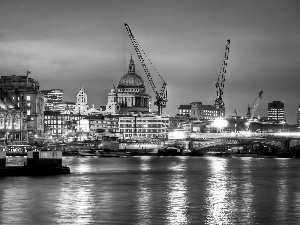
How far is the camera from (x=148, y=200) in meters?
54.7

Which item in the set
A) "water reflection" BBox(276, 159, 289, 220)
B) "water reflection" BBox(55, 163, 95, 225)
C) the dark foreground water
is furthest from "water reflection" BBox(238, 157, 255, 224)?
"water reflection" BBox(55, 163, 95, 225)

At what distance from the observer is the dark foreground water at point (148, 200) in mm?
44812

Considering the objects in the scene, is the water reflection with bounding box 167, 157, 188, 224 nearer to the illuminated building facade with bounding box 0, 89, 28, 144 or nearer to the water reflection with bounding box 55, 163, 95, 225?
the water reflection with bounding box 55, 163, 95, 225

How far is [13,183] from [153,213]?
22.3 meters

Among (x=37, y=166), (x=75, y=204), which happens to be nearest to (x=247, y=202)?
(x=75, y=204)

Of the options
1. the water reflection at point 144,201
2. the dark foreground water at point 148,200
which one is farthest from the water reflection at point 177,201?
the water reflection at point 144,201

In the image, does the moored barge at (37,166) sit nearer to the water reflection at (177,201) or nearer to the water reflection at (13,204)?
the water reflection at (13,204)

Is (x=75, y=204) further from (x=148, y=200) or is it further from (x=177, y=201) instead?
(x=177, y=201)

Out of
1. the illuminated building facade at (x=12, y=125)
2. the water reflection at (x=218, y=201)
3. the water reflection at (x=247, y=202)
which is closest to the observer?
the water reflection at (x=218, y=201)

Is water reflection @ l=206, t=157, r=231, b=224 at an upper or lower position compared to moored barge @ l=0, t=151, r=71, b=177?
lower

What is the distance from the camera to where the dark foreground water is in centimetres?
4481

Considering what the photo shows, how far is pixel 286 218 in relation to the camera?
45.4 meters

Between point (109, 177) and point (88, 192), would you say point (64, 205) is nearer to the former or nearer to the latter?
point (88, 192)

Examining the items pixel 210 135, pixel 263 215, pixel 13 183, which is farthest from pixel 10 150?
pixel 263 215
